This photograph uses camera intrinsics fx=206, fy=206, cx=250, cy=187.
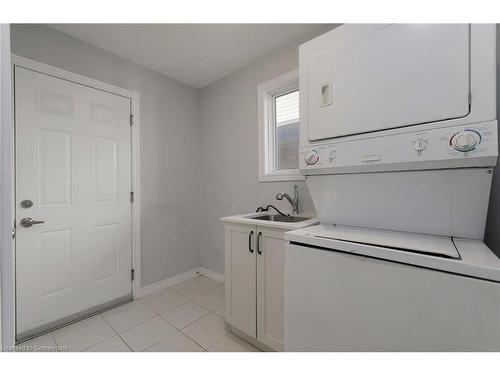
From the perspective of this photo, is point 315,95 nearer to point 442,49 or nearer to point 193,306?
point 442,49

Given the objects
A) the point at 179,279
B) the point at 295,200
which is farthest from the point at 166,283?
the point at 295,200

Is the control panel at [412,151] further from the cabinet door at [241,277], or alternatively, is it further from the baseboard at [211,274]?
the baseboard at [211,274]

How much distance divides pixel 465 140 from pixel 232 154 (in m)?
2.02

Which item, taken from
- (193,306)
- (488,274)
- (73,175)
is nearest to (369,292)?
(488,274)

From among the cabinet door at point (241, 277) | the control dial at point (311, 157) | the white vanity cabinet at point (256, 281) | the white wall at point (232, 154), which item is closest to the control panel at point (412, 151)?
the control dial at point (311, 157)

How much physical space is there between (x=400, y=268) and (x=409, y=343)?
0.84ft

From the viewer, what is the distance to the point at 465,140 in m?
0.75

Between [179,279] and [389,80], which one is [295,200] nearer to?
[389,80]

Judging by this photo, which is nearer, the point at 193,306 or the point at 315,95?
the point at 315,95

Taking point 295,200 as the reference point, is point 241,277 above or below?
below

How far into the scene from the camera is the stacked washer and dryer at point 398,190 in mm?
688

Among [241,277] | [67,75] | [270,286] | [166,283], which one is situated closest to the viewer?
[270,286]

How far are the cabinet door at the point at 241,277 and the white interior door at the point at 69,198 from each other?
125 cm

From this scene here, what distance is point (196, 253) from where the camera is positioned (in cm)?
283
